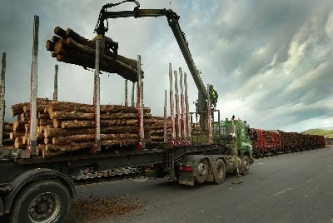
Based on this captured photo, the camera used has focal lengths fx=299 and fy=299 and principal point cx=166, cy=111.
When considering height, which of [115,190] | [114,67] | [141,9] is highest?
[141,9]

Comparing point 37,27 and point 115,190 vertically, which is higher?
point 37,27

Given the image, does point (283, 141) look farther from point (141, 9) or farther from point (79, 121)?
point (79, 121)

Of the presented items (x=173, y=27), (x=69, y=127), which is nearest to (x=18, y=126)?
(x=69, y=127)

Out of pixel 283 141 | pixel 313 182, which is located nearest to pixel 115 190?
pixel 313 182

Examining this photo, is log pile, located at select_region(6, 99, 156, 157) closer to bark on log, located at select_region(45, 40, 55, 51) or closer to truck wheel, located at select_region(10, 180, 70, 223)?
truck wheel, located at select_region(10, 180, 70, 223)

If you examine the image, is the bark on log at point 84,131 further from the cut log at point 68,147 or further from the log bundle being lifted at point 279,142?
the log bundle being lifted at point 279,142

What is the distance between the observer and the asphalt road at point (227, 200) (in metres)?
7.09

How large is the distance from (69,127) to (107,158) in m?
1.61

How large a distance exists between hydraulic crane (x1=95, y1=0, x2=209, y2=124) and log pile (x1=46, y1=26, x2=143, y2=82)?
0.37 m

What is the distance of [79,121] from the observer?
23.2ft

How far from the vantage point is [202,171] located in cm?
1159

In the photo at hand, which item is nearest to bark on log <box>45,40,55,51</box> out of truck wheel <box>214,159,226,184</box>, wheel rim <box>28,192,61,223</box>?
wheel rim <box>28,192,61,223</box>

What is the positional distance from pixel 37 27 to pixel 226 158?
964cm

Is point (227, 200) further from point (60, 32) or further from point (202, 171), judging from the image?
point (60, 32)
